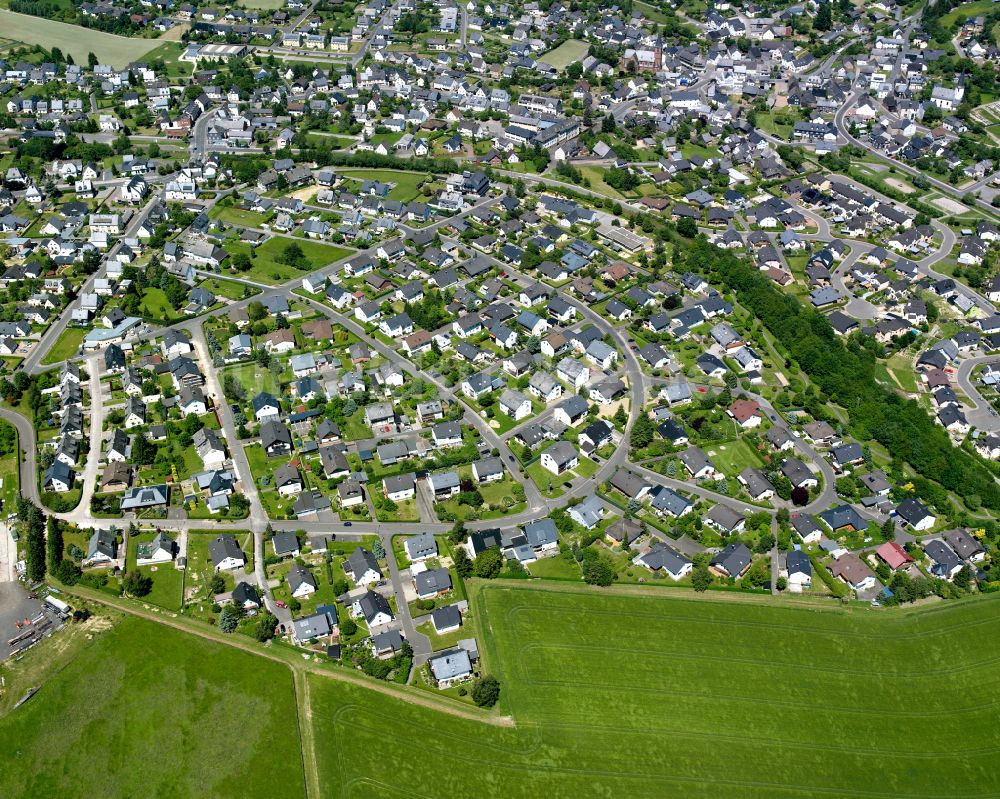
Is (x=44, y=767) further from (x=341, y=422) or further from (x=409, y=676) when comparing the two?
(x=341, y=422)

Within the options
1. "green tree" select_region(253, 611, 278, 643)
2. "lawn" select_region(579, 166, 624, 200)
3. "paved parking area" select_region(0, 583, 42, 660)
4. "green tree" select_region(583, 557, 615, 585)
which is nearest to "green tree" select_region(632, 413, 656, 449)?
"green tree" select_region(583, 557, 615, 585)

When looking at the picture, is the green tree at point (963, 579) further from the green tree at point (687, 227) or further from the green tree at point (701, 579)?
the green tree at point (687, 227)

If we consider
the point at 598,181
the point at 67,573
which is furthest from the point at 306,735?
the point at 598,181

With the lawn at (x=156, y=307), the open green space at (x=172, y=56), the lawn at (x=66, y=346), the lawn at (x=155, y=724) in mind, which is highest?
the open green space at (x=172, y=56)

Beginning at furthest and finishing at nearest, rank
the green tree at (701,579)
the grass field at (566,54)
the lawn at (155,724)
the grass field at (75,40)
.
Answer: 1. the grass field at (566,54)
2. the grass field at (75,40)
3. the green tree at (701,579)
4. the lawn at (155,724)

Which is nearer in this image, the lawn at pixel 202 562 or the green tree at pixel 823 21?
the lawn at pixel 202 562

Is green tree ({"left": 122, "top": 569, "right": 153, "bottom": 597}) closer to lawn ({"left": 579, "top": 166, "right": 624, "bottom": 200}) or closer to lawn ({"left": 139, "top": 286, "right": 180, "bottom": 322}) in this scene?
lawn ({"left": 139, "top": 286, "right": 180, "bottom": 322})

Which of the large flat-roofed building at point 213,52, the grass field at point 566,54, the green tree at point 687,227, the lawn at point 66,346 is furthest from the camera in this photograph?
the grass field at point 566,54

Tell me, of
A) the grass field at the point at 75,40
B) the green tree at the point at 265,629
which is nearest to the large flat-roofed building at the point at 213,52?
the grass field at the point at 75,40
